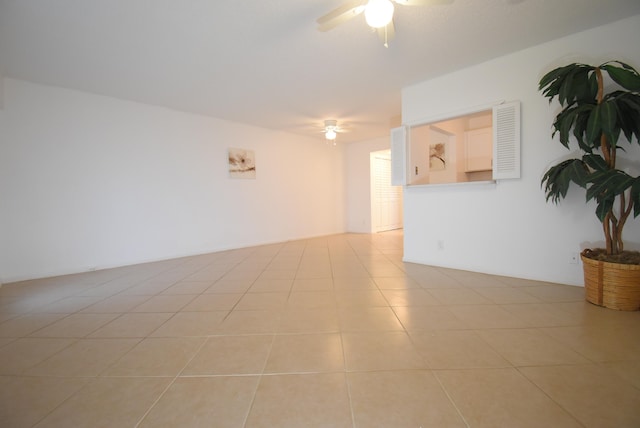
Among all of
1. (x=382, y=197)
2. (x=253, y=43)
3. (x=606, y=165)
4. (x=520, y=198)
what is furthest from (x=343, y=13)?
Answer: (x=382, y=197)

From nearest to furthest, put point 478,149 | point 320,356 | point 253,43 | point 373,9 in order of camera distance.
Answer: point 320,356 → point 373,9 → point 253,43 → point 478,149

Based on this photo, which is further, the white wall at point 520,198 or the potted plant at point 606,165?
the white wall at point 520,198

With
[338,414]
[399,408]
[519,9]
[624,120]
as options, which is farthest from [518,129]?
[338,414]

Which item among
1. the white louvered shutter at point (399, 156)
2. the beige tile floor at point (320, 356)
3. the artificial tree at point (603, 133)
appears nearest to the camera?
the beige tile floor at point (320, 356)

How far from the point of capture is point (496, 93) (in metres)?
2.88

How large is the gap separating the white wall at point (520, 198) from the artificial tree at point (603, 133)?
0.32m

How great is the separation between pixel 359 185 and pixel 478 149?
114 inches

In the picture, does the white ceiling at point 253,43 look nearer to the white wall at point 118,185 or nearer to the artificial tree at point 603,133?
the white wall at point 118,185

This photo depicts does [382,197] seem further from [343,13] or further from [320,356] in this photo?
[320,356]

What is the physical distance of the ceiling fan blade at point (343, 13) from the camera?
170 cm

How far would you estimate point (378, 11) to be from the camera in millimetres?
1654

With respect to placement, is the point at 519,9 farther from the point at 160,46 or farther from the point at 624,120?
the point at 160,46

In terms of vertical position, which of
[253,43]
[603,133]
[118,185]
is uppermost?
[253,43]

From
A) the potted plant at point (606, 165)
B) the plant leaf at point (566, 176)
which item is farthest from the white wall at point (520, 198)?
the plant leaf at point (566, 176)
